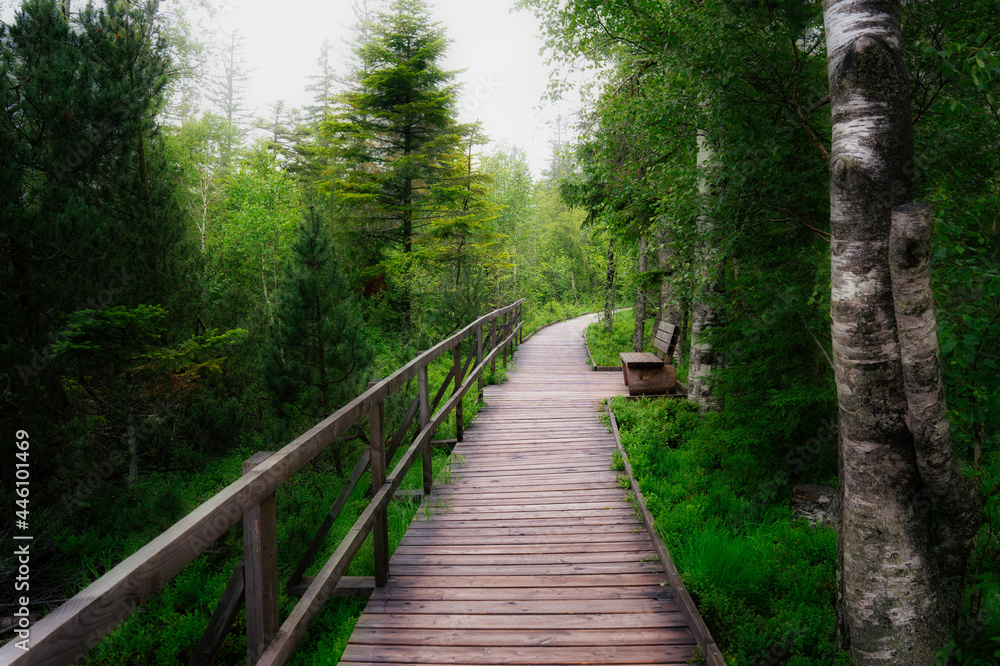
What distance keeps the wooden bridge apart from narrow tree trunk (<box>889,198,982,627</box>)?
1323 mm

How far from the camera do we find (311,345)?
738 cm

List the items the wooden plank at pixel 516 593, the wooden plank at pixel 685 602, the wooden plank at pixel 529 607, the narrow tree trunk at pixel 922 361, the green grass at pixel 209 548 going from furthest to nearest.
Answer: the green grass at pixel 209 548
the wooden plank at pixel 516 593
the wooden plank at pixel 529 607
the wooden plank at pixel 685 602
the narrow tree trunk at pixel 922 361

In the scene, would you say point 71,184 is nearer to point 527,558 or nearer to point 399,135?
point 527,558

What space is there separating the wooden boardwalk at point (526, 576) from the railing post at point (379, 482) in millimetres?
129

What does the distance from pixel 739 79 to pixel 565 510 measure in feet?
12.9

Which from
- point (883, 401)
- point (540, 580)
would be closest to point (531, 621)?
point (540, 580)

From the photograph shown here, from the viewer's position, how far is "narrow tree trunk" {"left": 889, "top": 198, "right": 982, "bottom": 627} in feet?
7.09

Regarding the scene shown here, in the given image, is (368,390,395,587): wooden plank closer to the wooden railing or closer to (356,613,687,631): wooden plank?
the wooden railing

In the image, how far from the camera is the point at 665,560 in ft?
11.3

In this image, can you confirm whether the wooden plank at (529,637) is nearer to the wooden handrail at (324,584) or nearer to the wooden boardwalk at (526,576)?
the wooden boardwalk at (526,576)

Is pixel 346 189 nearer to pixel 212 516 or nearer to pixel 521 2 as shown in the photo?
pixel 521 2

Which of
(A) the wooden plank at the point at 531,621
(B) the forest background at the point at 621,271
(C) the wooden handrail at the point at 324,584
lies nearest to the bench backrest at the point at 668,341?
(B) the forest background at the point at 621,271

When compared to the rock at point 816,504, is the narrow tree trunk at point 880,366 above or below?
above

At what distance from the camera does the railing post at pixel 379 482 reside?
11.0ft
